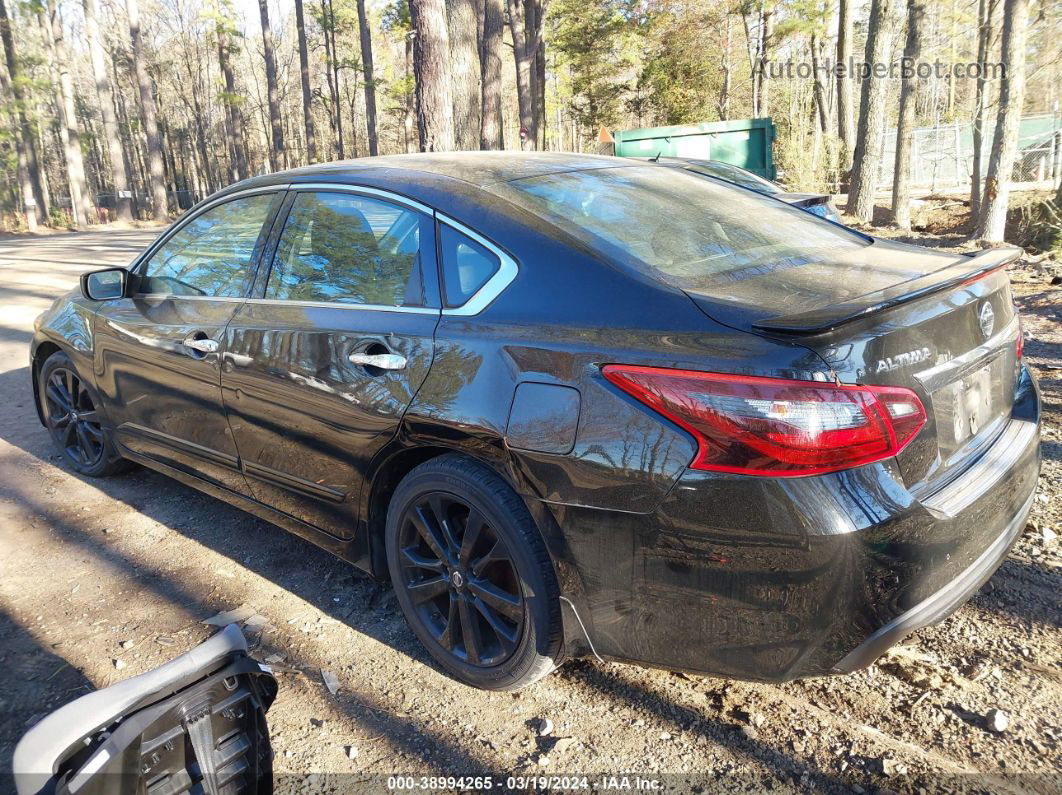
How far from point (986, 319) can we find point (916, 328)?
1.61 ft

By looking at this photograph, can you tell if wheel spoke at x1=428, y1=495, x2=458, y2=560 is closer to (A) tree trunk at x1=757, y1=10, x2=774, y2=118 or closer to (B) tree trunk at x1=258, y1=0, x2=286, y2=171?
(A) tree trunk at x1=757, y1=10, x2=774, y2=118

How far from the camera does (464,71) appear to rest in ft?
36.2

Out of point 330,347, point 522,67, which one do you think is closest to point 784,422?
point 330,347

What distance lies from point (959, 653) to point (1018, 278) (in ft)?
25.2

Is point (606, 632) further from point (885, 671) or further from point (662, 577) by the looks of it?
point (885, 671)

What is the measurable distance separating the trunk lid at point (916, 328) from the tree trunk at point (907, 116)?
1303 centimetres

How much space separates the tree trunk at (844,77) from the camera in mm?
21000

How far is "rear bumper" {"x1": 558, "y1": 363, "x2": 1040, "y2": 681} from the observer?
6.12ft

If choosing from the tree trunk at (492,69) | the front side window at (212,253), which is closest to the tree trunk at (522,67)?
the tree trunk at (492,69)

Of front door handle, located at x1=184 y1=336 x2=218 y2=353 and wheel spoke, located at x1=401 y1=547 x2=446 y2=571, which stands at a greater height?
front door handle, located at x1=184 y1=336 x2=218 y2=353

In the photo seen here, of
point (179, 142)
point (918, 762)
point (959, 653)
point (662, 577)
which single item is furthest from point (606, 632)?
point (179, 142)

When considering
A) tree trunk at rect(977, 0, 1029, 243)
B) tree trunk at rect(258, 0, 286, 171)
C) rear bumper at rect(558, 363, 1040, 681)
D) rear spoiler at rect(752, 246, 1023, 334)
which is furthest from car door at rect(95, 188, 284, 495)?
tree trunk at rect(258, 0, 286, 171)

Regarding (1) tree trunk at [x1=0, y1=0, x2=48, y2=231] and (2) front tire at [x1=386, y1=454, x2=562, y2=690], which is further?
(1) tree trunk at [x1=0, y1=0, x2=48, y2=231]

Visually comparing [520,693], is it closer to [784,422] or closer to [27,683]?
[784,422]
